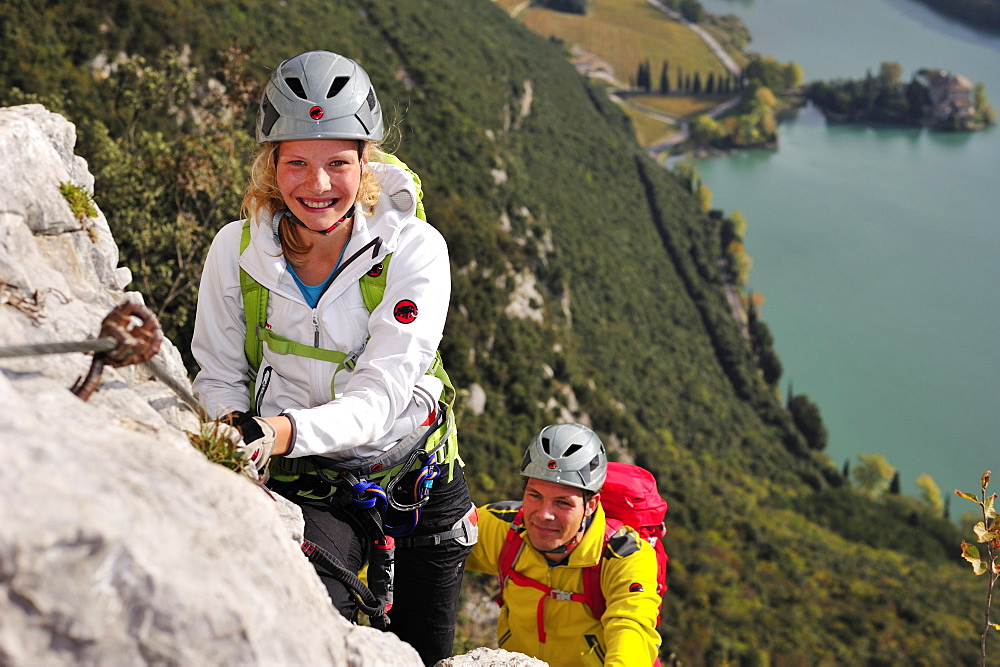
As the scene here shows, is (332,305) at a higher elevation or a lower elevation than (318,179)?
lower

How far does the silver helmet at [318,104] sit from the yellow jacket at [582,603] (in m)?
2.99

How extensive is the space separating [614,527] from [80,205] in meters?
3.84

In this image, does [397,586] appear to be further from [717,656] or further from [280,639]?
[717,656]

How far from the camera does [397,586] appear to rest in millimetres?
4395

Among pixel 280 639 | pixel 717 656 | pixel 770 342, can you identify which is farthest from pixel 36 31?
pixel 770 342

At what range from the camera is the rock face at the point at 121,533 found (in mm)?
1919

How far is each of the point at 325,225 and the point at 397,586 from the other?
79.9 inches

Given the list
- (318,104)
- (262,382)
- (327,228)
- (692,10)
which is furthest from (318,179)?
(692,10)

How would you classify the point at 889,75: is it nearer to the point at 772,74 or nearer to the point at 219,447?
the point at 772,74

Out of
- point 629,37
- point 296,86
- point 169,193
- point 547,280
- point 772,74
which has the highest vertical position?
point 296,86

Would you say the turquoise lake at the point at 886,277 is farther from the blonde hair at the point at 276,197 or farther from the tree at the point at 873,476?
the blonde hair at the point at 276,197

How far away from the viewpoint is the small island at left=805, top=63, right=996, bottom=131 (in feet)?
560

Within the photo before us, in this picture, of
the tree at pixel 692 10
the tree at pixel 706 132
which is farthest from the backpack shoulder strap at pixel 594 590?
the tree at pixel 692 10

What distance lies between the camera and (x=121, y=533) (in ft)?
6.68
